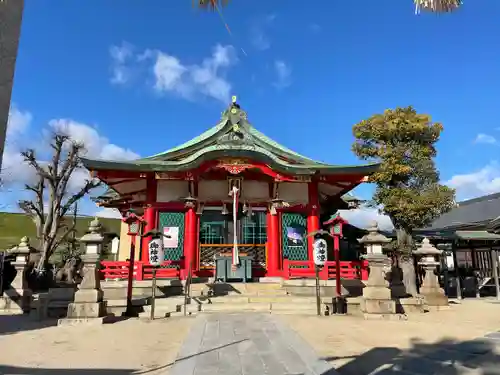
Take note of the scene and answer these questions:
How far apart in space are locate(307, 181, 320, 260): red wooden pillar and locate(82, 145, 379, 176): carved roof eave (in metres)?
1.00

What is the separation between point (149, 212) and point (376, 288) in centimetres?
1004

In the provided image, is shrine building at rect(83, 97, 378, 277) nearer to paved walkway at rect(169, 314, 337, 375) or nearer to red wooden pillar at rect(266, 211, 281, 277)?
red wooden pillar at rect(266, 211, 281, 277)

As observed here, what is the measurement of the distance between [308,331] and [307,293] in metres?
5.20

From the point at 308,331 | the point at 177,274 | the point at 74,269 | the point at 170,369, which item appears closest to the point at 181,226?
the point at 177,274

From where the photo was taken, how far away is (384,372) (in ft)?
18.2

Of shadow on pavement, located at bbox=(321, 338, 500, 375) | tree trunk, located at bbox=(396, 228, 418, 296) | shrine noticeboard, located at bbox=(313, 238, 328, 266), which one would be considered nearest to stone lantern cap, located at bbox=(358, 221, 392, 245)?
shrine noticeboard, located at bbox=(313, 238, 328, 266)

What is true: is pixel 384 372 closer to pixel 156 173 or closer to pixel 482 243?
pixel 156 173

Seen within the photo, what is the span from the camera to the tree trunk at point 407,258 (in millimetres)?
18047

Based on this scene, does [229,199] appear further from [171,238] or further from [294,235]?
[294,235]

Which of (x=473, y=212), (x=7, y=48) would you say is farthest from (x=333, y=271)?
(x=473, y=212)

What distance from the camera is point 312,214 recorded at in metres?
17.2

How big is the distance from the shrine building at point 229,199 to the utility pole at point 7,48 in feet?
41.4

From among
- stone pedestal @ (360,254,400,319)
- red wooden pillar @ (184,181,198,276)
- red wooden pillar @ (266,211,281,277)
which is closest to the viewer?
stone pedestal @ (360,254,400,319)

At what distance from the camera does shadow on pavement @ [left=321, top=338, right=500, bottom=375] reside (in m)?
5.67
